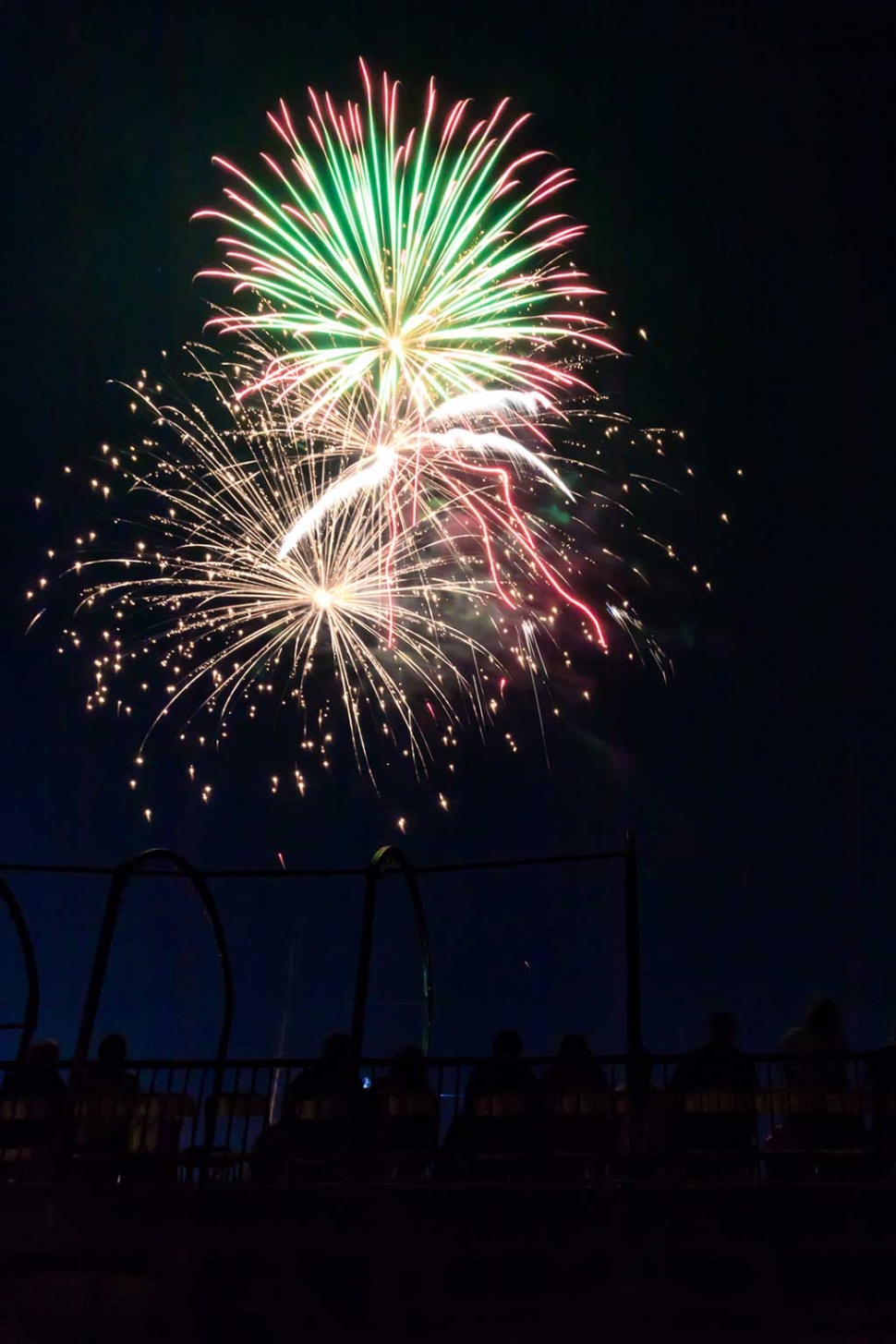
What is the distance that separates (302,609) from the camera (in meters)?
19.3

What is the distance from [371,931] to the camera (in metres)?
10.3

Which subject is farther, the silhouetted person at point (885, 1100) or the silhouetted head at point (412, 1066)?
the silhouetted head at point (412, 1066)

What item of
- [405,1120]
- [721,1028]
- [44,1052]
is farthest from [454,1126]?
[44,1052]

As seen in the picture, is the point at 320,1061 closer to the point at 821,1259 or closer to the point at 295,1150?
the point at 295,1150

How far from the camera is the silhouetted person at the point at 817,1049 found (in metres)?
8.69

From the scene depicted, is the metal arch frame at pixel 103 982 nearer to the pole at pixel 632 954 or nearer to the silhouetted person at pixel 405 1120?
the silhouetted person at pixel 405 1120

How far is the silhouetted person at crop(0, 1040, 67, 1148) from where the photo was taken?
31.7 ft

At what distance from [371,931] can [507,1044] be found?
4.91 feet

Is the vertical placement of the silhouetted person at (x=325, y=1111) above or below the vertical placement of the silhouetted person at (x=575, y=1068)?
below

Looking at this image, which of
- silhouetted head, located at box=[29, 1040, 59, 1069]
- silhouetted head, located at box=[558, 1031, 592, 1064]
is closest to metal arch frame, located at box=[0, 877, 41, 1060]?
silhouetted head, located at box=[29, 1040, 59, 1069]

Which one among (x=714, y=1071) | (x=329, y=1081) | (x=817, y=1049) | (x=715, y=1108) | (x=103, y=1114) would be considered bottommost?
(x=103, y=1114)

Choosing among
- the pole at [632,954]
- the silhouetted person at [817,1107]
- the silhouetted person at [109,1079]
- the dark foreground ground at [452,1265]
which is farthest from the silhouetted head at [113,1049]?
the silhouetted person at [817,1107]

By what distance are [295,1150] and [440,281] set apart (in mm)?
12939

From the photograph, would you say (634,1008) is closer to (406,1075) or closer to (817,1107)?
(817,1107)
